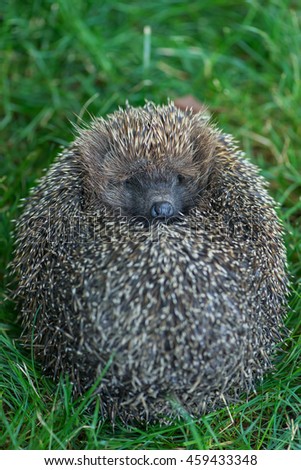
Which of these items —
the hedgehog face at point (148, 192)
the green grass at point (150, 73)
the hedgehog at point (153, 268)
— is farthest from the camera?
the green grass at point (150, 73)

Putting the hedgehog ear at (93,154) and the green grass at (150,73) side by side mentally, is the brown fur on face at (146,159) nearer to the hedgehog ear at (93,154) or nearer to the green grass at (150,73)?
the hedgehog ear at (93,154)

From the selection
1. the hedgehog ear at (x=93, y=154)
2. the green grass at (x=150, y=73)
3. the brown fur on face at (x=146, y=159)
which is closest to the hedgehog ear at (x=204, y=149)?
the brown fur on face at (x=146, y=159)

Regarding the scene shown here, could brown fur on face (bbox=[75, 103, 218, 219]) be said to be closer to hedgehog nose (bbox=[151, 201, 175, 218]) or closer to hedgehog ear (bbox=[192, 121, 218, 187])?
hedgehog ear (bbox=[192, 121, 218, 187])

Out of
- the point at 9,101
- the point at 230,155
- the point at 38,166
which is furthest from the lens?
the point at 9,101

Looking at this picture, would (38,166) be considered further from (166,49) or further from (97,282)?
(97,282)

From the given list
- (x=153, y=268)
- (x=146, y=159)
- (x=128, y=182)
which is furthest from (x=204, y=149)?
(x=153, y=268)

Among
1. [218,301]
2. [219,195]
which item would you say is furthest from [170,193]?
[218,301]

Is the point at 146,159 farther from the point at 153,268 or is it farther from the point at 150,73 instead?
the point at 150,73
